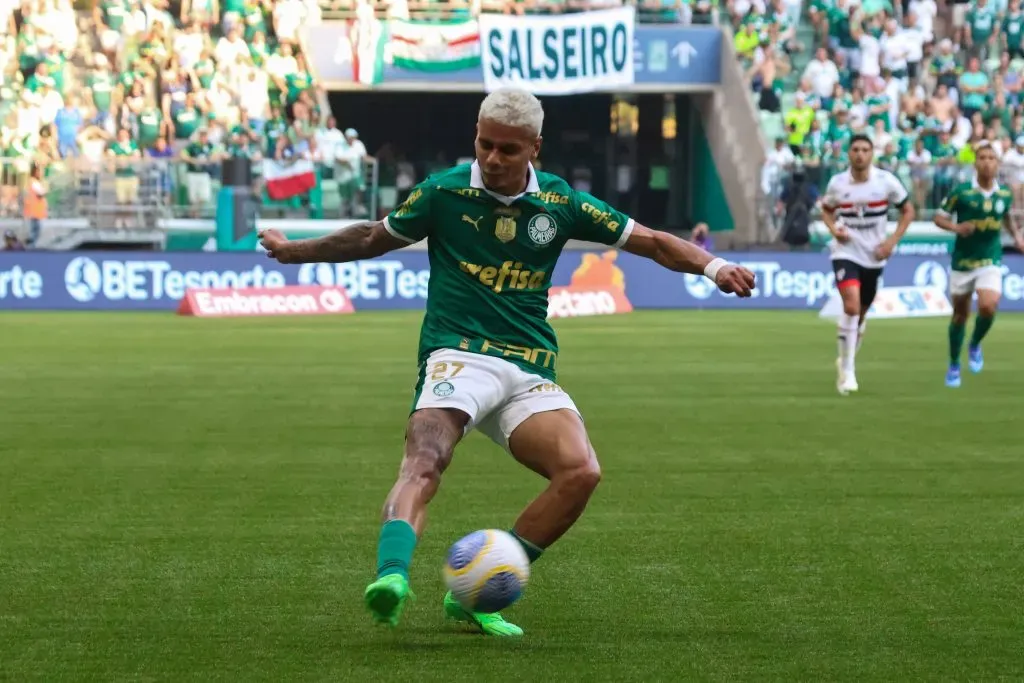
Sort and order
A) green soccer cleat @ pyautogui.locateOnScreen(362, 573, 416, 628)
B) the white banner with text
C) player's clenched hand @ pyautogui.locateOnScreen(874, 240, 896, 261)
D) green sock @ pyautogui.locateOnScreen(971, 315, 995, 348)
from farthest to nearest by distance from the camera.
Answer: the white banner with text
green sock @ pyautogui.locateOnScreen(971, 315, 995, 348)
player's clenched hand @ pyautogui.locateOnScreen(874, 240, 896, 261)
green soccer cleat @ pyautogui.locateOnScreen(362, 573, 416, 628)

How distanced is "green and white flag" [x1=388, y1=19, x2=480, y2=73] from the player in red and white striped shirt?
20.1 m

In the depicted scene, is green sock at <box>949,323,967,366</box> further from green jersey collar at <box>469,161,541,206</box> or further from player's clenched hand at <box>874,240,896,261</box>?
green jersey collar at <box>469,161,541,206</box>

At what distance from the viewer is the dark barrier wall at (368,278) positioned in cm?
3042

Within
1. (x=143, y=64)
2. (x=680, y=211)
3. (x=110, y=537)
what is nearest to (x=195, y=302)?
(x=143, y=64)

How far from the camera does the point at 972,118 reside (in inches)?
1469

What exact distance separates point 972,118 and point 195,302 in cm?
1738

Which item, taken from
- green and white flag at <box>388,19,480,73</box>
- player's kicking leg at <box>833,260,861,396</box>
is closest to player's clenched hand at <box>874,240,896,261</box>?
player's kicking leg at <box>833,260,861,396</box>

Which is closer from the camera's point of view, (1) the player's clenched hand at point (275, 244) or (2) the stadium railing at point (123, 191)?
(1) the player's clenched hand at point (275, 244)

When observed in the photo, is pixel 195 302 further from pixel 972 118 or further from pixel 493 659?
pixel 493 659

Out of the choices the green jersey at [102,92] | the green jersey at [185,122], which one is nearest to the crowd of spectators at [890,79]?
the green jersey at [185,122]

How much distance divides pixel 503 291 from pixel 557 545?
6.97 ft

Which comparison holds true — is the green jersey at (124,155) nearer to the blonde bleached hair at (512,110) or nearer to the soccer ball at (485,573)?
the blonde bleached hair at (512,110)

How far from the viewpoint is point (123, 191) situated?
104 feet

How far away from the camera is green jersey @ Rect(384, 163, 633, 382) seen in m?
6.54
